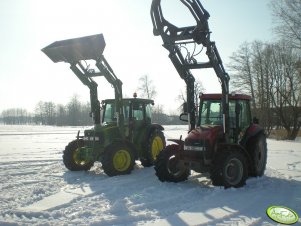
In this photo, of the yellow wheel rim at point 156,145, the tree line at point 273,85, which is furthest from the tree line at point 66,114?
the yellow wheel rim at point 156,145

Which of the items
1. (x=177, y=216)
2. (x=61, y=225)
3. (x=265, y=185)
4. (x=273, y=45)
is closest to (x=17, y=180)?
(x=61, y=225)

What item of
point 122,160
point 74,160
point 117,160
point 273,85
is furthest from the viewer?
point 273,85

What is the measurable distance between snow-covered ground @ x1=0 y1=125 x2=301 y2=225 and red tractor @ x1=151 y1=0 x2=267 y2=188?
1.28ft

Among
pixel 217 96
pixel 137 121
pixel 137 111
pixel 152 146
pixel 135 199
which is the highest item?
pixel 217 96

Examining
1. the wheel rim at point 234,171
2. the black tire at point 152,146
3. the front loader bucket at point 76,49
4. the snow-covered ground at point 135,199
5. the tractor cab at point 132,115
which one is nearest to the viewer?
the snow-covered ground at point 135,199

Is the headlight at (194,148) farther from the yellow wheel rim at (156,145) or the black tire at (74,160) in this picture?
the black tire at (74,160)

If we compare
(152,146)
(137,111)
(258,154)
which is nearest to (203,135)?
(258,154)

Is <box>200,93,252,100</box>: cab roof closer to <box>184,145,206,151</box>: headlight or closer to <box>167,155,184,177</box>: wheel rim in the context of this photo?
<box>184,145,206,151</box>: headlight

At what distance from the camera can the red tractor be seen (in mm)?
8336

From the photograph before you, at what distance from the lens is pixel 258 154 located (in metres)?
9.52

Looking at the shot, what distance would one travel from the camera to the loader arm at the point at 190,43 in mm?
8484

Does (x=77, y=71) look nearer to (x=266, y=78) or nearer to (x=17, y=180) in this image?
(x=17, y=180)

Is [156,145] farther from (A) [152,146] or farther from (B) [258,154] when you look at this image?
(B) [258,154]

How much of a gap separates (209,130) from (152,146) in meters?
3.71
